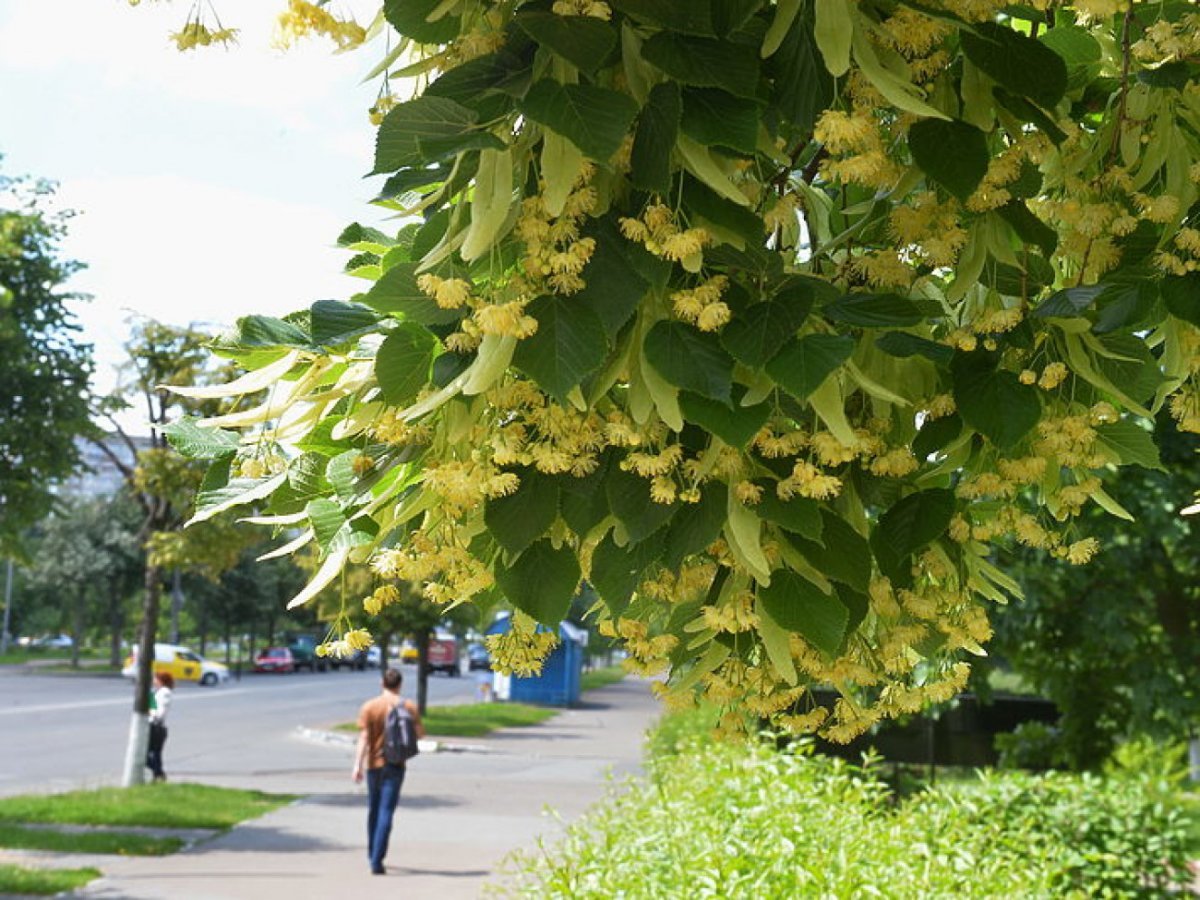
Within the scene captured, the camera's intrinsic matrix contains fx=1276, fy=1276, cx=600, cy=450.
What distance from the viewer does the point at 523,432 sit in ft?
5.25

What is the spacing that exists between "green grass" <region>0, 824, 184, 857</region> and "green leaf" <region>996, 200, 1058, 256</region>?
38.4ft

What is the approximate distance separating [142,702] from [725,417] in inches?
609

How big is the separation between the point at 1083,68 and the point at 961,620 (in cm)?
101

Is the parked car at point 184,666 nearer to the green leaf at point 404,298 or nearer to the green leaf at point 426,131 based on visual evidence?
the green leaf at point 404,298

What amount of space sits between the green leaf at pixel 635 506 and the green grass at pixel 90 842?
1155 cm

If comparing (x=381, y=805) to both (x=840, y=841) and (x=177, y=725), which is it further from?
(x=177, y=725)

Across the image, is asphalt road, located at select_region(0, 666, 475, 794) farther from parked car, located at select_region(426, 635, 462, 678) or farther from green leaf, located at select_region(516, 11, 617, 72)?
green leaf, located at select_region(516, 11, 617, 72)

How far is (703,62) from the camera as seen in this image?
1.52 m

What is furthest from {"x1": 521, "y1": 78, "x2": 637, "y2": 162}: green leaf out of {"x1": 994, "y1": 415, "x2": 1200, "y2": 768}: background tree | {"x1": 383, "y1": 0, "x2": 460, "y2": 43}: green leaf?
{"x1": 994, "y1": 415, "x2": 1200, "y2": 768}: background tree

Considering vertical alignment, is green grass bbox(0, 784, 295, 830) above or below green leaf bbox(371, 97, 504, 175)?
below

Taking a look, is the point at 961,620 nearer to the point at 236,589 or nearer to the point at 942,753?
the point at 942,753

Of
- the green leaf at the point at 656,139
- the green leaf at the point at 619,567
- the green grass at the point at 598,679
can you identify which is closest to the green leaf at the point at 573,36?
the green leaf at the point at 656,139

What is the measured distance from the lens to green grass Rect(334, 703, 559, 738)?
96.0 feet

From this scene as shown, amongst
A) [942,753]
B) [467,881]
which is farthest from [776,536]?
[942,753]
